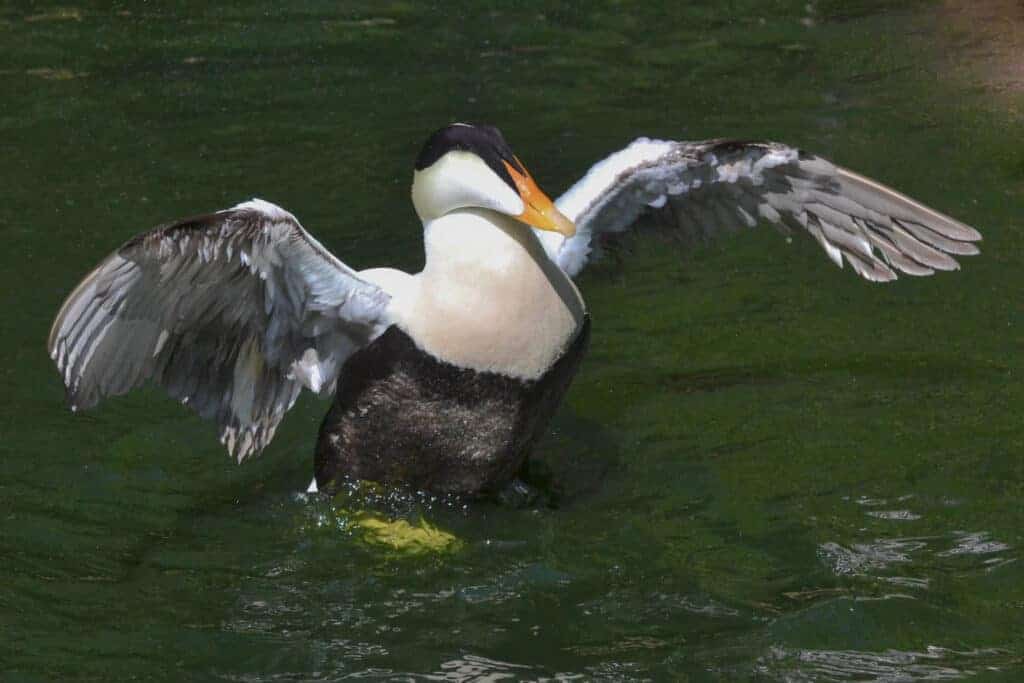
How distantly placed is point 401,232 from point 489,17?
3596 mm

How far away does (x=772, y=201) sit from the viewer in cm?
690

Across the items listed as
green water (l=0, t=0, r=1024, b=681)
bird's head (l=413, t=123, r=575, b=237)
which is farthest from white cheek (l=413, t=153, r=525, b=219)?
green water (l=0, t=0, r=1024, b=681)

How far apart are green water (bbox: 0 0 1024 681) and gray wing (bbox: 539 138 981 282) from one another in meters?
0.49

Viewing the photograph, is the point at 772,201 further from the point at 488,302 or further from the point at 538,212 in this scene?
the point at 488,302

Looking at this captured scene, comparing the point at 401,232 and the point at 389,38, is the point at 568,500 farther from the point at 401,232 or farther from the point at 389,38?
the point at 389,38

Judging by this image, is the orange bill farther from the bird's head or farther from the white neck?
the white neck

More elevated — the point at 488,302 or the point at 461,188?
the point at 461,188

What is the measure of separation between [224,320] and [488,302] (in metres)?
1.01

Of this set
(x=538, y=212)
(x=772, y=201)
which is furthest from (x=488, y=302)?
(x=772, y=201)

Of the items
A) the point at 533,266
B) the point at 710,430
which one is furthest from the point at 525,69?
the point at 533,266

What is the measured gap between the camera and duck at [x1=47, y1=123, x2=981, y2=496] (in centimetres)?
623

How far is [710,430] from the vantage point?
7531 millimetres

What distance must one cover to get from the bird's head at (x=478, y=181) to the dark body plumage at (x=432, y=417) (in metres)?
0.53

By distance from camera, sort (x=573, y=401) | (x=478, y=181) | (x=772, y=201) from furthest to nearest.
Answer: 1. (x=573, y=401)
2. (x=772, y=201)
3. (x=478, y=181)
